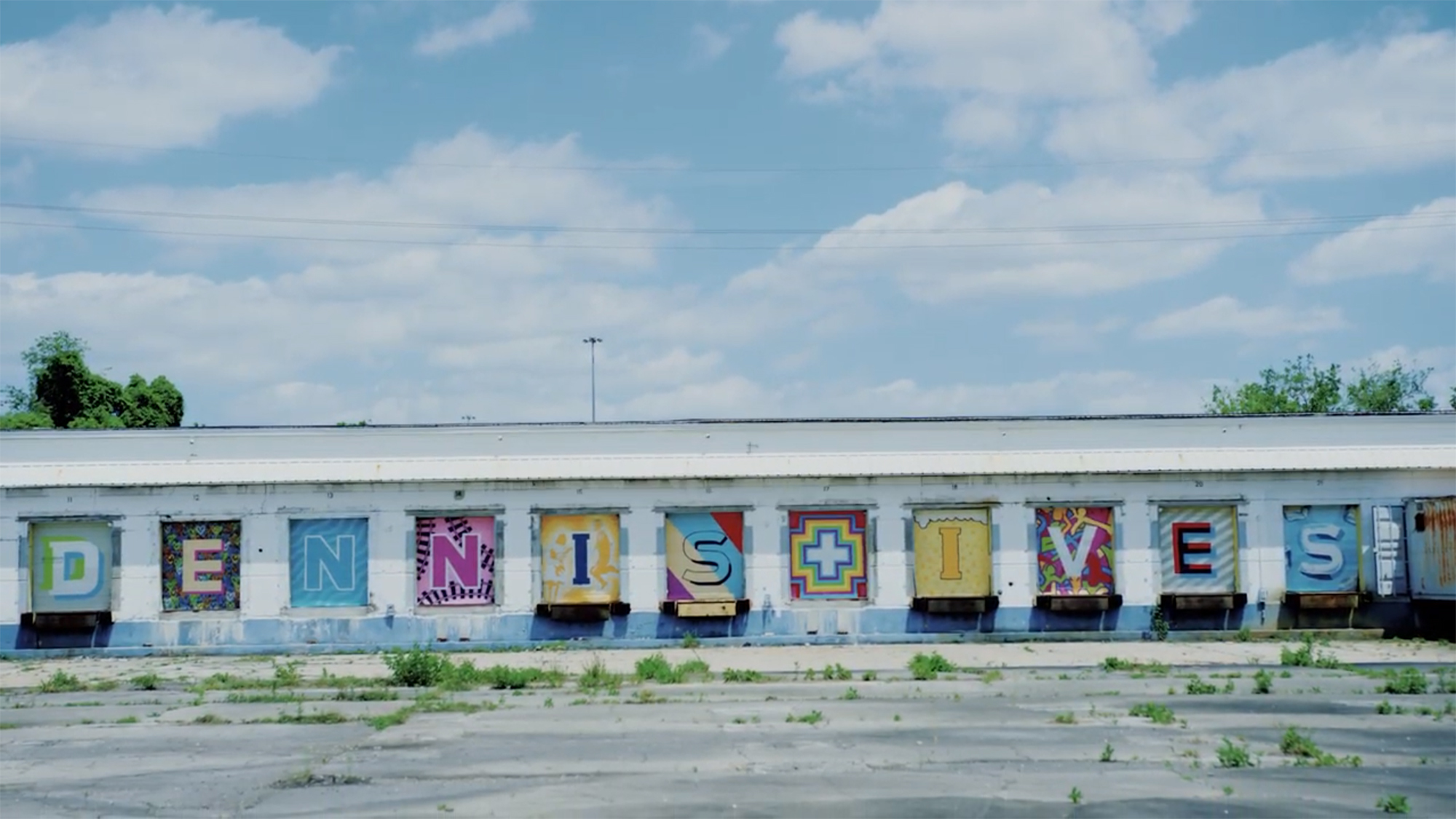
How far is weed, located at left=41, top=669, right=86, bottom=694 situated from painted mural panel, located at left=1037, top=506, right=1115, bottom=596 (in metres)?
20.9

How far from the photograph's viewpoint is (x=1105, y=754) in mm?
15992

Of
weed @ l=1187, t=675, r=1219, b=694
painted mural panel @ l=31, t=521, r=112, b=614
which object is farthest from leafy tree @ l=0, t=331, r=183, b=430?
weed @ l=1187, t=675, r=1219, b=694

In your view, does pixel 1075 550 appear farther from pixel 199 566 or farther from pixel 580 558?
pixel 199 566

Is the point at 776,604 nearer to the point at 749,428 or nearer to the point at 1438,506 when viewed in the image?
the point at 749,428

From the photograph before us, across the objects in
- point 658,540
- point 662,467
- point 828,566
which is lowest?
point 828,566

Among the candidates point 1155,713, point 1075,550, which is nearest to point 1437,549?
point 1075,550

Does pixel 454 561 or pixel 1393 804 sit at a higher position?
pixel 454 561

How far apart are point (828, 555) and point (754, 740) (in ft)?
48.7

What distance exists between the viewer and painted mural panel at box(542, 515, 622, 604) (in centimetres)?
3203

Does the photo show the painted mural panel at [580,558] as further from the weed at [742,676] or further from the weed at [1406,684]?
the weed at [1406,684]

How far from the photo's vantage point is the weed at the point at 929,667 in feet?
80.7

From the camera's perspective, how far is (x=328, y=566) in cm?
3186

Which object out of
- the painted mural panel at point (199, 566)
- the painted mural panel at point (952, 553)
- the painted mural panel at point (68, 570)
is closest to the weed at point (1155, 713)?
the painted mural panel at point (952, 553)

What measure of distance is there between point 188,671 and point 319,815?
1588 cm
